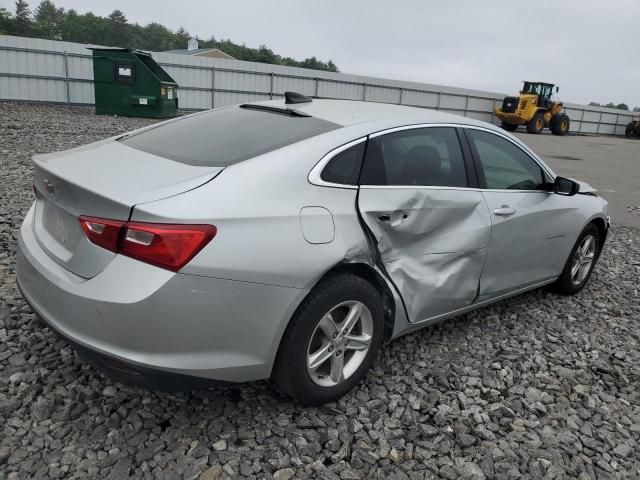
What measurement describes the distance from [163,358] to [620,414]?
2.41 metres

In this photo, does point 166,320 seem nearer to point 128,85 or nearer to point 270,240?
point 270,240

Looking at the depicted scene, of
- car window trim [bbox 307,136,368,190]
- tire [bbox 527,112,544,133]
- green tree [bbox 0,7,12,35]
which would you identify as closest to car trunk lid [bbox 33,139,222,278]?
car window trim [bbox 307,136,368,190]

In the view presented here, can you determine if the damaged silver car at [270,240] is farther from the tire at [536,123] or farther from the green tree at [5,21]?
the green tree at [5,21]

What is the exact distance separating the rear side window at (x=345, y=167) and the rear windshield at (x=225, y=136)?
18 cm

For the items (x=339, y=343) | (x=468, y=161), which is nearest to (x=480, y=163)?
(x=468, y=161)

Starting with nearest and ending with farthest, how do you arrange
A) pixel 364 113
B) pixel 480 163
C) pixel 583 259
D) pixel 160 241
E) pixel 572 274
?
pixel 160 241
pixel 364 113
pixel 480 163
pixel 572 274
pixel 583 259

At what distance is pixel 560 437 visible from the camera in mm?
2621

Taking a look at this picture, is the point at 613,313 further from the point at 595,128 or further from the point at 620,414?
the point at 595,128

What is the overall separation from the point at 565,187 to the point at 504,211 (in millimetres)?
813

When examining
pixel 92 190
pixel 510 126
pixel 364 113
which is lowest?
pixel 510 126

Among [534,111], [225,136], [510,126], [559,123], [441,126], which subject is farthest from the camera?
[559,123]

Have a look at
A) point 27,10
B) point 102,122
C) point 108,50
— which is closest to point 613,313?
point 102,122

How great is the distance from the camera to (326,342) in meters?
2.55

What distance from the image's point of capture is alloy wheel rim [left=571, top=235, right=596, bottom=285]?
4.41m
